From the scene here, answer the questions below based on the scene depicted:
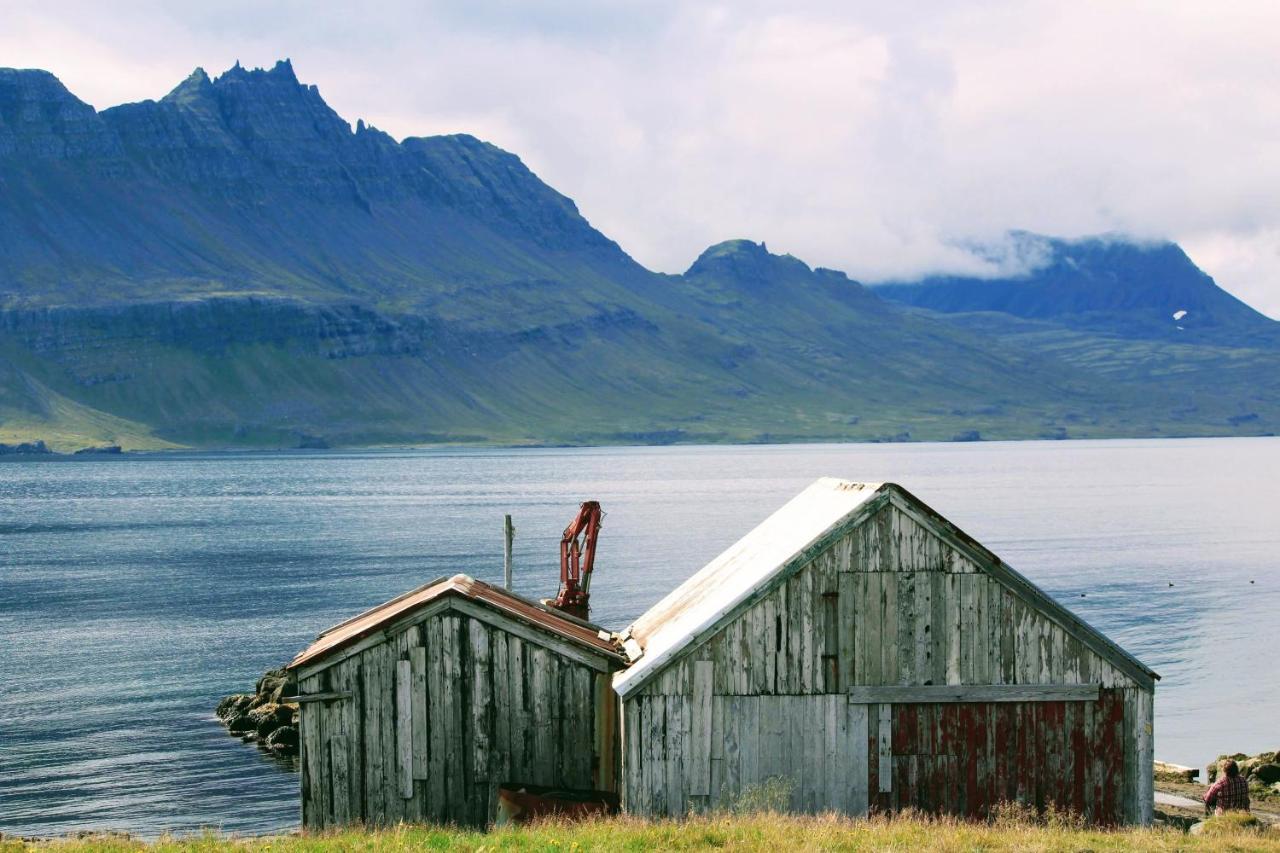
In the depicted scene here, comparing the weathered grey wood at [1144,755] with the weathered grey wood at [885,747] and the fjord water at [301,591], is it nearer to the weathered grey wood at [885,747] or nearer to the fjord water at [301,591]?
the weathered grey wood at [885,747]

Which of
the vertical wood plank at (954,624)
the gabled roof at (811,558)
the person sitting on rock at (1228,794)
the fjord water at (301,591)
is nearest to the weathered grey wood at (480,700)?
the gabled roof at (811,558)

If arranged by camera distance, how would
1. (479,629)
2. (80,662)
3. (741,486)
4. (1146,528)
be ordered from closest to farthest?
1. (479,629)
2. (80,662)
3. (1146,528)
4. (741,486)

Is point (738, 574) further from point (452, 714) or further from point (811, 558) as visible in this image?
point (452, 714)

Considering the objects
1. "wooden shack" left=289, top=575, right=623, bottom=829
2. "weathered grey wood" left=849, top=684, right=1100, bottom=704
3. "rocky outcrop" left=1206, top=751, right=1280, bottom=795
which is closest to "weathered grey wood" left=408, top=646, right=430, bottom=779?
"wooden shack" left=289, top=575, right=623, bottom=829

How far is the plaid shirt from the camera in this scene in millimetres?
28938

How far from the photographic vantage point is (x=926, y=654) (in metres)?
23.2

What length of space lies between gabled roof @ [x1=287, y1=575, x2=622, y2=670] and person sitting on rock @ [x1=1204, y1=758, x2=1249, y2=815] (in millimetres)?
12421

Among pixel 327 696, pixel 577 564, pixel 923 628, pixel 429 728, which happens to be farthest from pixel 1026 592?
pixel 577 564

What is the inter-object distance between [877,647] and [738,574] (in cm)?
375

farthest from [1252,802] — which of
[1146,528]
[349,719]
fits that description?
[1146,528]

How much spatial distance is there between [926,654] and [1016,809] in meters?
2.74

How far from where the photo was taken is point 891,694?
75.7ft

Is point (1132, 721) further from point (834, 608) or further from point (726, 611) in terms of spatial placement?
point (726, 611)

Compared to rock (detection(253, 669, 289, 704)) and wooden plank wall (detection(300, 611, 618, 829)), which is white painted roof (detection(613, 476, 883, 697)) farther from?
rock (detection(253, 669, 289, 704))
